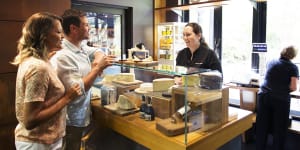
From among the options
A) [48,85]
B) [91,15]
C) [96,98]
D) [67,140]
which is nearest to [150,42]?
[91,15]

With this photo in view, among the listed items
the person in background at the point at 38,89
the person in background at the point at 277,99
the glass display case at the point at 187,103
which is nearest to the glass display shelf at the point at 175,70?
the glass display case at the point at 187,103

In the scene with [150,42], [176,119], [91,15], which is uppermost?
[91,15]

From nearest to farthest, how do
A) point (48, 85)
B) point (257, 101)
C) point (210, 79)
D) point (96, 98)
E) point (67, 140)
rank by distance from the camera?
point (48, 85)
point (210, 79)
point (67, 140)
point (96, 98)
point (257, 101)

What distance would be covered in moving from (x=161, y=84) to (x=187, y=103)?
0.37m

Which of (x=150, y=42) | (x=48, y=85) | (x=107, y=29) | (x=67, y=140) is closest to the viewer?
(x=48, y=85)

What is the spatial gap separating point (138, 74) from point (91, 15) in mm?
2439

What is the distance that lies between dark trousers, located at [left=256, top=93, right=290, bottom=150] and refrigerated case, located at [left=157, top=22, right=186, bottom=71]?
1.62 meters

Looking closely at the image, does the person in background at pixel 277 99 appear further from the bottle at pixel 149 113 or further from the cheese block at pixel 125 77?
the bottle at pixel 149 113

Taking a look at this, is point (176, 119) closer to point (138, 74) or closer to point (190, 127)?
point (190, 127)

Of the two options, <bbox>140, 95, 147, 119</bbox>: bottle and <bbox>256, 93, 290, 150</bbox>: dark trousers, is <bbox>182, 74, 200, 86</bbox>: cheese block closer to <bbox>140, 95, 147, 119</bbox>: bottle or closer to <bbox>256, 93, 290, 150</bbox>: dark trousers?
<bbox>140, 95, 147, 119</bbox>: bottle

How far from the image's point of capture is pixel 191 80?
1.52 m

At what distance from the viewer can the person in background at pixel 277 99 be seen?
10.4 feet

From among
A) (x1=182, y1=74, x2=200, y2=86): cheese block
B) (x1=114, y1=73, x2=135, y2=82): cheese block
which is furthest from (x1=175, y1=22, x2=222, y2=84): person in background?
(x1=182, y1=74, x2=200, y2=86): cheese block

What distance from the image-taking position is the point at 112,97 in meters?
2.02
